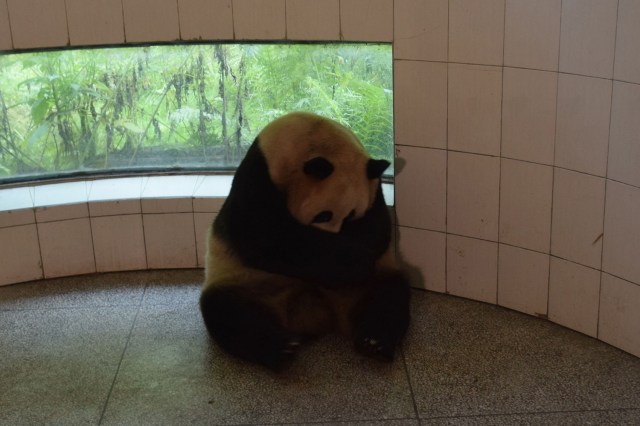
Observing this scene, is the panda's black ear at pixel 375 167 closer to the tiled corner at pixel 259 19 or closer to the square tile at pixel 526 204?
the square tile at pixel 526 204

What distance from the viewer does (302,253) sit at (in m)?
3.58

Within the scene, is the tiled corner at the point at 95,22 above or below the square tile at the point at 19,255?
above

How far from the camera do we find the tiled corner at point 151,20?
418 cm

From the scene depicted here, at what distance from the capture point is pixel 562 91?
3.54 m

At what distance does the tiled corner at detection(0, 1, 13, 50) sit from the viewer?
415cm

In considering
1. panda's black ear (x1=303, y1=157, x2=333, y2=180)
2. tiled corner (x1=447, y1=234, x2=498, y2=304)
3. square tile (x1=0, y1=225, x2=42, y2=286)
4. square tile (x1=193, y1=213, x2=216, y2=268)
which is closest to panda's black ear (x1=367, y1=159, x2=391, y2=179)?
panda's black ear (x1=303, y1=157, x2=333, y2=180)

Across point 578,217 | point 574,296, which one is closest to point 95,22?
point 578,217

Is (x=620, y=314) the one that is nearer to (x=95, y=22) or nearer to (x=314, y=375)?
(x=314, y=375)

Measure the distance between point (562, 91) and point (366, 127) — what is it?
107cm

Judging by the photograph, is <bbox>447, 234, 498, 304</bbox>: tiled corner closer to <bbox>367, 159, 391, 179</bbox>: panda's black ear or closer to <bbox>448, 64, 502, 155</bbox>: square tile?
<bbox>448, 64, 502, 155</bbox>: square tile

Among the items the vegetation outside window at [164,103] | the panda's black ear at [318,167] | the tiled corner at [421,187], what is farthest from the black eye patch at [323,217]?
the vegetation outside window at [164,103]

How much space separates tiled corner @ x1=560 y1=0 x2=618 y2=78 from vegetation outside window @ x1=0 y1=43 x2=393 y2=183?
100 centimetres

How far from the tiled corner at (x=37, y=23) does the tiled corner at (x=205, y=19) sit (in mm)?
595

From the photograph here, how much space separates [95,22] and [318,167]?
1580 millimetres
